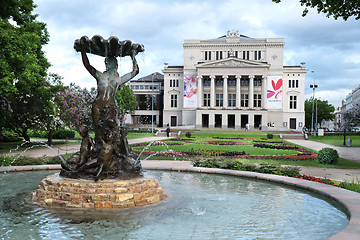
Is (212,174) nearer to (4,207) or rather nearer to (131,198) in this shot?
(131,198)

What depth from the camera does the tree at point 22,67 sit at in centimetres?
1747

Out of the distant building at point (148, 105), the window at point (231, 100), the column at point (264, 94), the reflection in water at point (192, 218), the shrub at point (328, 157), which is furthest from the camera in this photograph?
the distant building at point (148, 105)

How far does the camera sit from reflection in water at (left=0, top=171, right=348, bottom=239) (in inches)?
219

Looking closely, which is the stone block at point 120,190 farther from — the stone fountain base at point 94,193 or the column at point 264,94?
the column at point 264,94

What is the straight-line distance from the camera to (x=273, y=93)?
7100 cm

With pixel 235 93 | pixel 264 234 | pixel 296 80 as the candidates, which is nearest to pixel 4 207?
pixel 264 234

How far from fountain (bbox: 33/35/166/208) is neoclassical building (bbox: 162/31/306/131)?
59514 millimetres

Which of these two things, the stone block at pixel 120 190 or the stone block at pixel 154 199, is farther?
the stone block at pixel 154 199

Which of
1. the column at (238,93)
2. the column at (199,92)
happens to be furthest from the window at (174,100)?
the column at (238,93)

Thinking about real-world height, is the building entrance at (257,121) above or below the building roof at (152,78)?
below

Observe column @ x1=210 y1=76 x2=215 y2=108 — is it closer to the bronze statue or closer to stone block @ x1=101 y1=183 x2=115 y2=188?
the bronze statue

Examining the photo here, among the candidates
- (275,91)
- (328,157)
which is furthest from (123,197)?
(275,91)

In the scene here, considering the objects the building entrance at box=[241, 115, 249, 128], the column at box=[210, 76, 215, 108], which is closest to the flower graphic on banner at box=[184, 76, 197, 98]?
the column at box=[210, 76, 215, 108]

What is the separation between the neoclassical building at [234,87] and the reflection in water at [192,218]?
59.6 m
